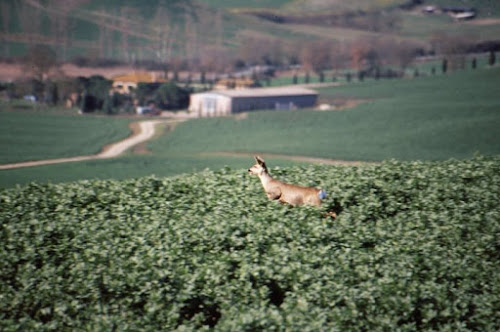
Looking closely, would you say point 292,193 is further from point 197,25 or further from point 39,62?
point 197,25

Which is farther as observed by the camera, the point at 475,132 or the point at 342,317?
the point at 475,132

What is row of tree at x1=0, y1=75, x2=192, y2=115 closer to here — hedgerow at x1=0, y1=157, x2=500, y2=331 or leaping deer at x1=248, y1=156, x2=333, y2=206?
hedgerow at x1=0, y1=157, x2=500, y2=331

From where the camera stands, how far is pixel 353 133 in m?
42.0

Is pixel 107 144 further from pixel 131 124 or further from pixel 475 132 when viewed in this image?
pixel 475 132

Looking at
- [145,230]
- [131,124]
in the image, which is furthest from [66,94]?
[145,230]

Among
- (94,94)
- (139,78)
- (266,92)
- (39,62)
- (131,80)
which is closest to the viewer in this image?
(39,62)

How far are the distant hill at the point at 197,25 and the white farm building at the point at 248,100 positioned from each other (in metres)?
5.19

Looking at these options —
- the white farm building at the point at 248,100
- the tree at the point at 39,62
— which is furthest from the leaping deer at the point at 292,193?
the white farm building at the point at 248,100

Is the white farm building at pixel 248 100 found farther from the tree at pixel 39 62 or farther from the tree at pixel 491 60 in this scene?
the tree at pixel 491 60

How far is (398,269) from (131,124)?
36129 millimetres

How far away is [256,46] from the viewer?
5584 centimetres

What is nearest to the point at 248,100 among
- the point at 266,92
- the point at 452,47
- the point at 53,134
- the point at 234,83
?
the point at 266,92

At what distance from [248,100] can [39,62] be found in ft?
47.4

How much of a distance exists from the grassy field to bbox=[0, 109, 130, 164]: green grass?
0.99 metres
